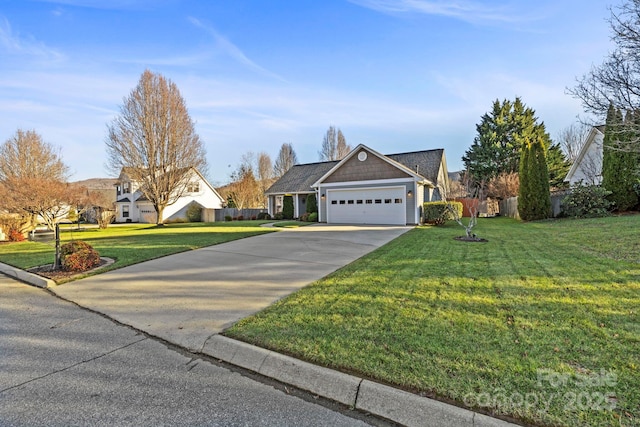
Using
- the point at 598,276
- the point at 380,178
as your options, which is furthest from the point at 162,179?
the point at 598,276

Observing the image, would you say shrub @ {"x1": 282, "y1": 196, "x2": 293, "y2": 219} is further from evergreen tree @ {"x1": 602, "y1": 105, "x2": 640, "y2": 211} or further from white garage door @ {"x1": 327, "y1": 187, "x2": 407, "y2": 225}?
evergreen tree @ {"x1": 602, "y1": 105, "x2": 640, "y2": 211}

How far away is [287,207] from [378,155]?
31.4 ft

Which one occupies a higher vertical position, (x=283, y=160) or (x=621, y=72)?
(x=283, y=160)

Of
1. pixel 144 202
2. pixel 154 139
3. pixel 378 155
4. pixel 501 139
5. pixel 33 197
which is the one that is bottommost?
pixel 33 197

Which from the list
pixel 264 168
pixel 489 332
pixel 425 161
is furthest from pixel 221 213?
pixel 489 332

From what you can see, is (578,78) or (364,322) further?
(578,78)

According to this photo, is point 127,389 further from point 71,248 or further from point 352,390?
point 71,248

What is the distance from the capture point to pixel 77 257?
7.23m

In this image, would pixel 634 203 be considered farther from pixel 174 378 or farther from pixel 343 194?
pixel 174 378

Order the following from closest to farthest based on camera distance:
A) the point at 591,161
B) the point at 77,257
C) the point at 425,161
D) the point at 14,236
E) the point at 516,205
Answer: the point at 77,257 < the point at 14,236 < the point at 591,161 < the point at 516,205 < the point at 425,161

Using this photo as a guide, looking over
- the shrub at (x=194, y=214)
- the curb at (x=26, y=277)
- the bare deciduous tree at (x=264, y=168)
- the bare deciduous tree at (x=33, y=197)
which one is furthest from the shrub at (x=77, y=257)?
the bare deciduous tree at (x=264, y=168)

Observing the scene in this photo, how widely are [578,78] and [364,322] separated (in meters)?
9.79

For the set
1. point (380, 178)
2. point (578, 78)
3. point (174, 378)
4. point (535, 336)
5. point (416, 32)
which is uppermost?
point (416, 32)

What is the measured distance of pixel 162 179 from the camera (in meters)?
22.4
